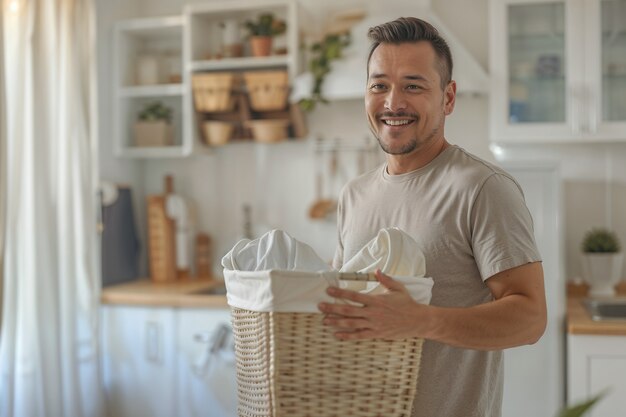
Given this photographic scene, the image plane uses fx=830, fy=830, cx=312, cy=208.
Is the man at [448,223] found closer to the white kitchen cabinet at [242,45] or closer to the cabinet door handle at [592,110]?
the cabinet door handle at [592,110]

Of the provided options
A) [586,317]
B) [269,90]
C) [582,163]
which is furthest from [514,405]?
[269,90]

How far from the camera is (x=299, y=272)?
3.76 ft

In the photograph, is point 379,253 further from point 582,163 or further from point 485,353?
point 582,163

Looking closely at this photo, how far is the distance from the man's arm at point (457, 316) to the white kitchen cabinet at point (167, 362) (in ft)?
6.72

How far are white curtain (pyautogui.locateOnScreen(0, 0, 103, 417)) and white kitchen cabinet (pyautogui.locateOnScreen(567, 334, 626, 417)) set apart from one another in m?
1.84

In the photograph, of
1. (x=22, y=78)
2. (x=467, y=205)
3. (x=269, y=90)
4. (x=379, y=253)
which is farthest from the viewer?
(x=269, y=90)

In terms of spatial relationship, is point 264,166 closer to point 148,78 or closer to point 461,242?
point 148,78

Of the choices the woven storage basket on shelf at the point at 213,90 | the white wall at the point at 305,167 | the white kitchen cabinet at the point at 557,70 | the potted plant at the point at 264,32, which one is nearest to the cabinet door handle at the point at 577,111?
the white kitchen cabinet at the point at 557,70

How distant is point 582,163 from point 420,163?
2190 millimetres

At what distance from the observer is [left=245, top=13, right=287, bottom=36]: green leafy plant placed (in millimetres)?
3688

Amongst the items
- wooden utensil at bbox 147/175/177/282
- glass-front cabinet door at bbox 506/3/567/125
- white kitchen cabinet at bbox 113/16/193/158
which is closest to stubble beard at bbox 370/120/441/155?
glass-front cabinet door at bbox 506/3/567/125

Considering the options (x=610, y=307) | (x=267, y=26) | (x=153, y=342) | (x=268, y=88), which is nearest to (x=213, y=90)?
(x=268, y=88)

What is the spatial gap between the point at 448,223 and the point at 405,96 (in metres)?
0.24

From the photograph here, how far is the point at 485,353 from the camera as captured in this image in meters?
1.48
